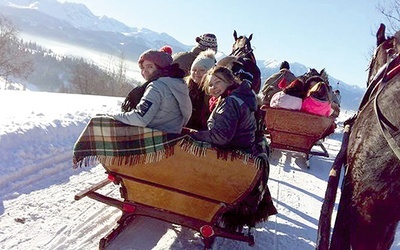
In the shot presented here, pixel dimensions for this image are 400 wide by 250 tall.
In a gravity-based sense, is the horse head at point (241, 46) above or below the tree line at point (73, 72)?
above

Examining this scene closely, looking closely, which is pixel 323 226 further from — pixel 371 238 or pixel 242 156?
pixel 242 156

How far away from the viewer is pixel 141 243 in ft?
11.2

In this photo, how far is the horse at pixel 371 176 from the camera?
1.93 meters

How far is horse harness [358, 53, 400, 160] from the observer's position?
6.14 feet

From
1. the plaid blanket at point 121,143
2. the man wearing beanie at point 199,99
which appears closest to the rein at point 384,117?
the plaid blanket at point 121,143

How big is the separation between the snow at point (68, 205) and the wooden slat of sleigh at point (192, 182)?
0.38 m

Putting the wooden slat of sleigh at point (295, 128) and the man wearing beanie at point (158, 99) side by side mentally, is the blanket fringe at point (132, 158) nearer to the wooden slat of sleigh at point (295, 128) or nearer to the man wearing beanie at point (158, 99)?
the man wearing beanie at point (158, 99)

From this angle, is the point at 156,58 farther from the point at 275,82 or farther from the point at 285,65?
the point at 285,65

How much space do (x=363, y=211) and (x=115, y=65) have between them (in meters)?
52.5

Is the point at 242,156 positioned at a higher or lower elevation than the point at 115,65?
higher

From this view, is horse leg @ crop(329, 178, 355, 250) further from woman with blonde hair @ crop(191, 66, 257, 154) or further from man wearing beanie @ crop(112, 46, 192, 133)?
man wearing beanie @ crop(112, 46, 192, 133)

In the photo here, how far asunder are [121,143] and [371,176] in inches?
80.2

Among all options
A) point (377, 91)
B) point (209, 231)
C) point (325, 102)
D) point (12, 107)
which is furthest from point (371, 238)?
point (12, 107)

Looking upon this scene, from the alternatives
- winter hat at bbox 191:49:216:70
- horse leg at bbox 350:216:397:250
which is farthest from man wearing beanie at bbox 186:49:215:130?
horse leg at bbox 350:216:397:250
